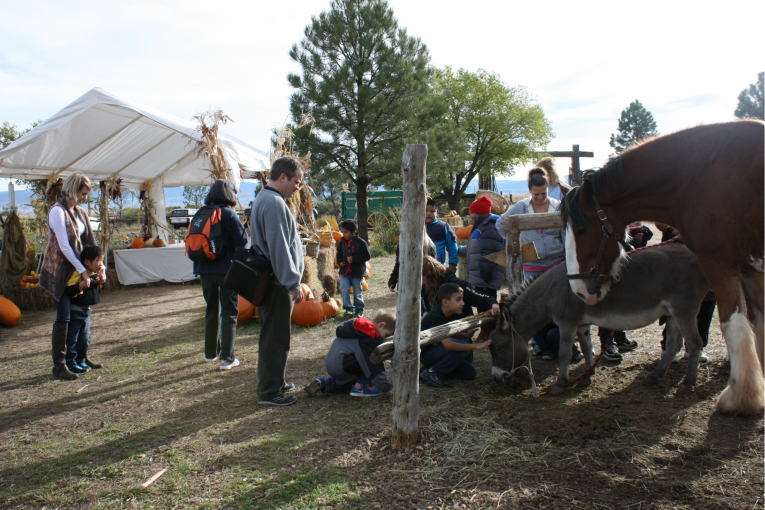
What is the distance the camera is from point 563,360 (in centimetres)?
395

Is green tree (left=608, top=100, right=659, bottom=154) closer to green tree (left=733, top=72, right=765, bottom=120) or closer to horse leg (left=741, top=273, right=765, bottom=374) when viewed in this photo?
green tree (left=733, top=72, right=765, bottom=120)

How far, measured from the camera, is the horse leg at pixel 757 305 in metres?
2.99

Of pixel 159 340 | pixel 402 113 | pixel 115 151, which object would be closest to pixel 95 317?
pixel 159 340

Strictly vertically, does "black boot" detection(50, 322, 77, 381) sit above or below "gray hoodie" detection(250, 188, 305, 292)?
below

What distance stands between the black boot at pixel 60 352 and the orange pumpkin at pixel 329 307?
3.37m

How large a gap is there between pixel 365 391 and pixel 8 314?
684cm

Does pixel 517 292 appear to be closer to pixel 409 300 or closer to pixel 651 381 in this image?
pixel 651 381

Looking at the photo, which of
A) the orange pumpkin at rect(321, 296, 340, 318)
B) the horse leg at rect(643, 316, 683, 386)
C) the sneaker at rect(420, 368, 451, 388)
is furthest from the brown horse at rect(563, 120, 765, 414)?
the orange pumpkin at rect(321, 296, 340, 318)

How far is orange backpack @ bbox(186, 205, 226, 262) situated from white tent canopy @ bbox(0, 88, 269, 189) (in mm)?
3871

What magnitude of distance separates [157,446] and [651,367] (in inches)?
175

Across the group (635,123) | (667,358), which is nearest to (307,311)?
(667,358)

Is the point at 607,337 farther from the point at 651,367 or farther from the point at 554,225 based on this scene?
the point at 554,225

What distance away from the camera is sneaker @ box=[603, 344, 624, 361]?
14.9 ft

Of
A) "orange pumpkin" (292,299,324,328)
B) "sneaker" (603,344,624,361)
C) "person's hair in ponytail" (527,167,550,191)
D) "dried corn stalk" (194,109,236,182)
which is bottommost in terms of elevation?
"sneaker" (603,344,624,361)
